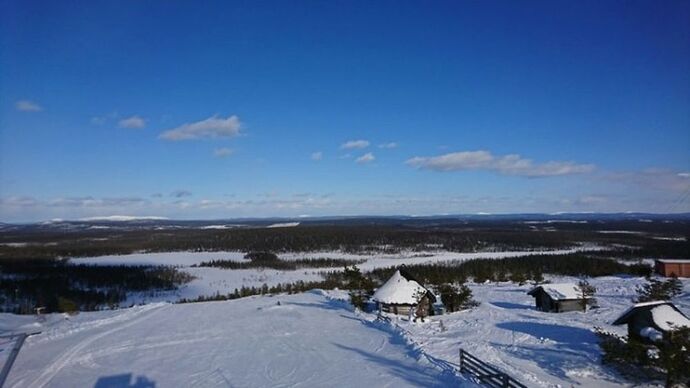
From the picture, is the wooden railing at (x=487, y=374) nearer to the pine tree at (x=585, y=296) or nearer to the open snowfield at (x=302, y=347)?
the open snowfield at (x=302, y=347)

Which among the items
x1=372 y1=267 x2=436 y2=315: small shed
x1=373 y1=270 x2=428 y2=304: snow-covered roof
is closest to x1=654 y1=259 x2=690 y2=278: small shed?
x1=372 y1=267 x2=436 y2=315: small shed

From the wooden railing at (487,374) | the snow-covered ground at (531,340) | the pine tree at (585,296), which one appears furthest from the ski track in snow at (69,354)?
the pine tree at (585,296)

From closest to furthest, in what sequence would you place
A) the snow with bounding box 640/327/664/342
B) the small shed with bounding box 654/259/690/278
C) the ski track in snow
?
1. the ski track in snow
2. the snow with bounding box 640/327/664/342
3. the small shed with bounding box 654/259/690/278

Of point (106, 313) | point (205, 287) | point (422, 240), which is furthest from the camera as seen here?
point (422, 240)

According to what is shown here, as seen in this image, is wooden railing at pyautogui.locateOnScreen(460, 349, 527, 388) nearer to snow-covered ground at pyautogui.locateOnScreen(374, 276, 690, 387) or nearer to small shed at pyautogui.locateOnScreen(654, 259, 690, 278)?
snow-covered ground at pyautogui.locateOnScreen(374, 276, 690, 387)

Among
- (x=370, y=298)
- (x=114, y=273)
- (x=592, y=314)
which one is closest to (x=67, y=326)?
(x=370, y=298)

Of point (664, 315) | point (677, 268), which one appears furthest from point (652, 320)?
point (677, 268)

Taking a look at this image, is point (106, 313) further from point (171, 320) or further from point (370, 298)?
point (370, 298)

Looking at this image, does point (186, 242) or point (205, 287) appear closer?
point (205, 287)
